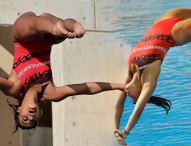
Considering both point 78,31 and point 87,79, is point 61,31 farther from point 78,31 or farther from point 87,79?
point 87,79

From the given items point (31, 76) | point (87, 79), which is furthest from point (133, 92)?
point (87, 79)

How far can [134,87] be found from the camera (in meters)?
3.47

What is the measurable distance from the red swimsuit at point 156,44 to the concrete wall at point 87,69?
53.9 inches

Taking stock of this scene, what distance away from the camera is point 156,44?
3352 millimetres

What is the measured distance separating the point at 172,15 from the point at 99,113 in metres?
2.23

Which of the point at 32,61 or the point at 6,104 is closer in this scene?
the point at 32,61

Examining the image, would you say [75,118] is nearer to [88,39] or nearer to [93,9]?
[88,39]

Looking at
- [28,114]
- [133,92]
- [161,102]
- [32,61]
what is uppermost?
[32,61]

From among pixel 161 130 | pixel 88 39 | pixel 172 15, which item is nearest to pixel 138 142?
pixel 161 130

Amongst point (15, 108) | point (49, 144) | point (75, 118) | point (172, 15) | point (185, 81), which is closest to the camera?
point (15, 108)

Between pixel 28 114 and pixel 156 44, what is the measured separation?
172 centimetres

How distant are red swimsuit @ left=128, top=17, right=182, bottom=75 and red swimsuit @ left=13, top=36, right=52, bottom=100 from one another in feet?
3.83

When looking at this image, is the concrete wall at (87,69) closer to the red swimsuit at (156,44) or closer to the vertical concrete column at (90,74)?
the vertical concrete column at (90,74)

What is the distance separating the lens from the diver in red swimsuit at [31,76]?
275cm
